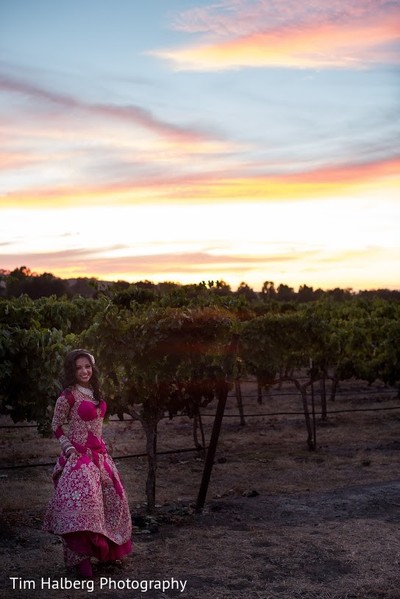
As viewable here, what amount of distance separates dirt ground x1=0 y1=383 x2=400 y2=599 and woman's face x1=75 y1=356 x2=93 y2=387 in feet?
6.19

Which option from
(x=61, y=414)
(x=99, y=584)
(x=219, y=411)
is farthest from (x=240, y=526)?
(x=61, y=414)

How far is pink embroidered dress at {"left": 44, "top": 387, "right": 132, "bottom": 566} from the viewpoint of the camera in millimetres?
6820

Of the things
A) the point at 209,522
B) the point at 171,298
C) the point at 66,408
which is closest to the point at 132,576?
the point at 66,408

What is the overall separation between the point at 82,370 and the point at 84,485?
108cm

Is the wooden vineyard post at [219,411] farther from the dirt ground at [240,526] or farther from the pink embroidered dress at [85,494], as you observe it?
the pink embroidered dress at [85,494]

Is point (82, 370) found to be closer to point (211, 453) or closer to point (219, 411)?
point (219, 411)

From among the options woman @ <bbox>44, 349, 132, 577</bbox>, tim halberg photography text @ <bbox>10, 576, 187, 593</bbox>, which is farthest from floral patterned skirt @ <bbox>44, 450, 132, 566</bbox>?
tim halberg photography text @ <bbox>10, 576, 187, 593</bbox>

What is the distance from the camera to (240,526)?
364 inches

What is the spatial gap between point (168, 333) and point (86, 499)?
3.23 m

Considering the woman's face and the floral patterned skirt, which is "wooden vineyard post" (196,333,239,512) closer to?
the floral patterned skirt

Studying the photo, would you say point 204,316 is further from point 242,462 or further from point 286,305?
point 286,305

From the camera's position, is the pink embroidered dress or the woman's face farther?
the woman's face

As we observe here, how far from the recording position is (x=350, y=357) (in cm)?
2416

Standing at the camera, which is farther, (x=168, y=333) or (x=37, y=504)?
(x=37, y=504)
